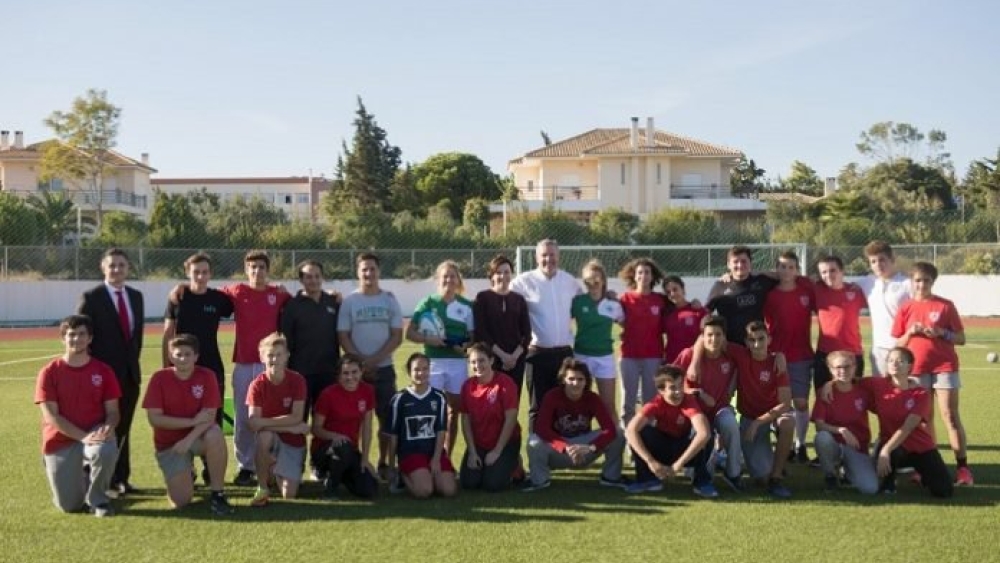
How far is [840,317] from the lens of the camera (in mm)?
7805

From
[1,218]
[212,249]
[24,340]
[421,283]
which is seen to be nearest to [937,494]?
[24,340]

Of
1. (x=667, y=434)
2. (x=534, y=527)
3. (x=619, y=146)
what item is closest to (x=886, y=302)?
(x=667, y=434)

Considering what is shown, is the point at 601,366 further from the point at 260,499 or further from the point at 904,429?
the point at 260,499

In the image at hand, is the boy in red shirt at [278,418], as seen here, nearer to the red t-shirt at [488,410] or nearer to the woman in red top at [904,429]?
the red t-shirt at [488,410]

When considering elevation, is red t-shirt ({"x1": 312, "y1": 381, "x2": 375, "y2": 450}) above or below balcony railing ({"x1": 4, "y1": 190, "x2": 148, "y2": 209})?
below

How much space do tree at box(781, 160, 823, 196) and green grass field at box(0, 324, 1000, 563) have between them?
2484 inches

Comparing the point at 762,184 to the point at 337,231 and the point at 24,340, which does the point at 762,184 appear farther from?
the point at 24,340

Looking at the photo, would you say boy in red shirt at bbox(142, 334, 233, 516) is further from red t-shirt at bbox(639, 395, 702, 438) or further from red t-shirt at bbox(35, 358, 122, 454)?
red t-shirt at bbox(639, 395, 702, 438)

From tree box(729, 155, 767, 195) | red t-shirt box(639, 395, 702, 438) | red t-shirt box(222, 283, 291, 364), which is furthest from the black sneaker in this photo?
tree box(729, 155, 767, 195)

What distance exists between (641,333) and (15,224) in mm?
25614

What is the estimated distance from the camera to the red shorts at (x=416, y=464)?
688cm

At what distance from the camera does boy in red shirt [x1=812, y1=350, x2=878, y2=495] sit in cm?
692

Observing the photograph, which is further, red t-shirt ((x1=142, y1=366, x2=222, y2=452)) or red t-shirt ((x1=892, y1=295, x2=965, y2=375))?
red t-shirt ((x1=892, y1=295, x2=965, y2=375))

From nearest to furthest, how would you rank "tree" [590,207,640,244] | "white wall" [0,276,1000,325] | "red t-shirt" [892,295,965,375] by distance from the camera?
"red t-shirt" [892,295,965,375]
"white wall" [0,276,1000,325]
"tree" [590,207,640,244]
